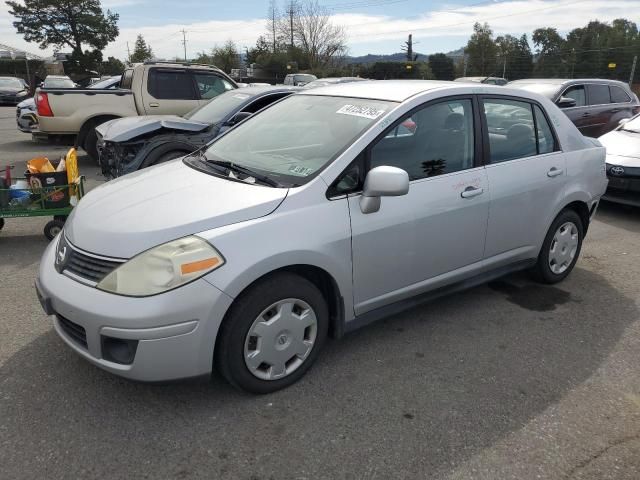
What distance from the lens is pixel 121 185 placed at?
133 inches

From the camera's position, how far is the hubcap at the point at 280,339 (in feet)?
9.03

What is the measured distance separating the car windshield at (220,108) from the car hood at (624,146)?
201 inches

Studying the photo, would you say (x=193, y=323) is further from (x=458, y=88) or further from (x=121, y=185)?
(x=458, y=88)

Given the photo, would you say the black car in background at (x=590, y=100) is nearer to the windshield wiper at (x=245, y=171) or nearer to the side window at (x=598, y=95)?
the side window at (x=598, y=95)

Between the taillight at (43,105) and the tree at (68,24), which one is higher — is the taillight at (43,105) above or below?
below

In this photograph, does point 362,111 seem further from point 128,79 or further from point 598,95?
point 598,95

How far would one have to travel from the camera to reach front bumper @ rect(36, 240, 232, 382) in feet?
7.98

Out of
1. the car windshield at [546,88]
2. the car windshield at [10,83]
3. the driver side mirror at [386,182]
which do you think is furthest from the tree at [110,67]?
the driver side mirror at [386,182]

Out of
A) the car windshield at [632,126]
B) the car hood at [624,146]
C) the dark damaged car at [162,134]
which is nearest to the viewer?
the dark damaged car at [162,134]

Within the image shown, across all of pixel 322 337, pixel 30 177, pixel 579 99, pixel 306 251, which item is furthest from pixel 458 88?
pixel 579 99

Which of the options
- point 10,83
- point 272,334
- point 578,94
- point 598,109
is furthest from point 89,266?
point 10,83

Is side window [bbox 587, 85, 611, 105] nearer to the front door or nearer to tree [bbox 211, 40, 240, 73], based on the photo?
the front door

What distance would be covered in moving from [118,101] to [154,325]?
858cm

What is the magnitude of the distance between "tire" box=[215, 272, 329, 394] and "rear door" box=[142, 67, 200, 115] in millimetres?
7920
